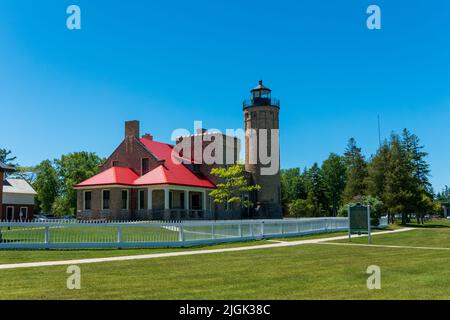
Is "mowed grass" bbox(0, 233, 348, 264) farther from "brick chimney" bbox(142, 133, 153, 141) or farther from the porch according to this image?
"brick chimney" bbox(142, 133, 153, 141)

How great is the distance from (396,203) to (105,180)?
31.7m

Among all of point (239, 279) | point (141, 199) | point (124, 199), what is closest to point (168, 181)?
point (141, 199)

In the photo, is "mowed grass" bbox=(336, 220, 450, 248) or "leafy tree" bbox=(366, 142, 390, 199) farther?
"leafy tree" bbox=(366, 142, 390, 199)

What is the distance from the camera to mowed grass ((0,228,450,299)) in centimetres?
864

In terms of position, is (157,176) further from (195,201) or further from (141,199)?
(195,201)

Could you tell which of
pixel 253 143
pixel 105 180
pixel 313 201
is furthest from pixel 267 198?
pixel 313 201

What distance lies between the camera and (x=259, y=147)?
51500 mm

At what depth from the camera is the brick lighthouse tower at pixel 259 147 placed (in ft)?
164

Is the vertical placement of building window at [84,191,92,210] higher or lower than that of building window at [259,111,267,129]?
lower

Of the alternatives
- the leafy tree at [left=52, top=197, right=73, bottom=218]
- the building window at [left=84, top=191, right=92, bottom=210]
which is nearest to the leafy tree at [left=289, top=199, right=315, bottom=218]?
the leafy tree at [left=52, top=197, right=73, bottom=218]

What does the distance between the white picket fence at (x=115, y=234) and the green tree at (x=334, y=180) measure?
66007mm

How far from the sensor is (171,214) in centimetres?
3922

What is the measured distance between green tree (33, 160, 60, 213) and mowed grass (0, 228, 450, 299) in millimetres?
68180

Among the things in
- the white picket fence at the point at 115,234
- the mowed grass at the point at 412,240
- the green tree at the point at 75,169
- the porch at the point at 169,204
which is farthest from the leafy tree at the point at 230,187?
the green tree at the point at 75,169
